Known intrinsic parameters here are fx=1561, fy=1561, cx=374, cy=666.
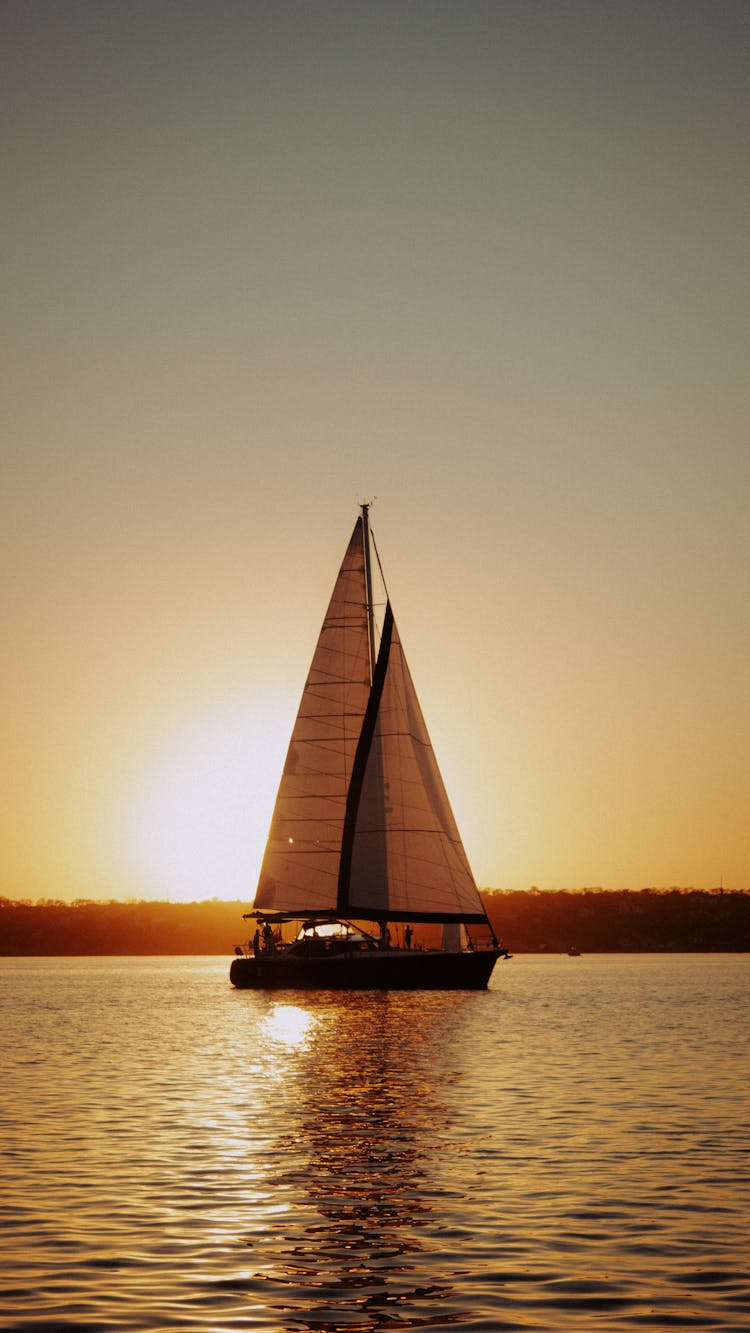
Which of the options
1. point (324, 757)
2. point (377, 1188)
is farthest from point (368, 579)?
point (377, 1188)

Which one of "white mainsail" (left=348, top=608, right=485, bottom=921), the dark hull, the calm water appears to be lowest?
the calm water

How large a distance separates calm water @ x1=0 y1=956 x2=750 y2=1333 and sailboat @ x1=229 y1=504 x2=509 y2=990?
89.3 ft

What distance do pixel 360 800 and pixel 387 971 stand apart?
8.64 meters

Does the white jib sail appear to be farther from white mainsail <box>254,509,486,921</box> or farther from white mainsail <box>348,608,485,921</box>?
white mainsail <box>348,608,485,921</box>

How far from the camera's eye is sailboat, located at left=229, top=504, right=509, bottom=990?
78.1 meters

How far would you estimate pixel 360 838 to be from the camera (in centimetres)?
7850

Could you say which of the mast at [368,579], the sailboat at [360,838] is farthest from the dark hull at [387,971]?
the mast at [368,579]

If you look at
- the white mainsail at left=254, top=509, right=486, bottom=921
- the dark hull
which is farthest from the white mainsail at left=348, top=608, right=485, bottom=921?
the dark hull

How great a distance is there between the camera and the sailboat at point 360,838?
7812cm

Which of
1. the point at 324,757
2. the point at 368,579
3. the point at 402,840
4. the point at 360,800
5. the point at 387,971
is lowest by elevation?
the point at 387,971

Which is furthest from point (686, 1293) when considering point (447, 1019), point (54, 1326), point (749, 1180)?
point (447, 1019)

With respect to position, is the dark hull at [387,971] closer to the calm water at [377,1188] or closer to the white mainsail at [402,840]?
the white mainsail at [402,840]

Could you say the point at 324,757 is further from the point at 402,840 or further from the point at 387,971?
the point at 387,971

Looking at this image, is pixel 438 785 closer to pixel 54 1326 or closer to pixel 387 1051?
pixel 387 1051
